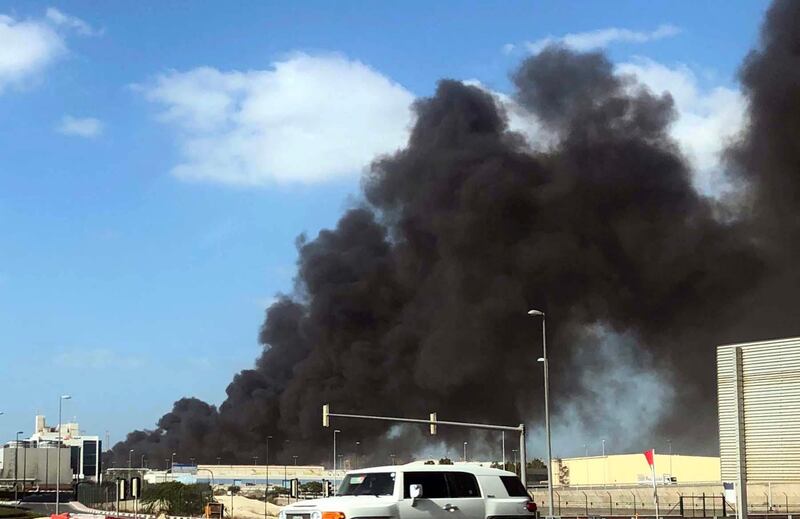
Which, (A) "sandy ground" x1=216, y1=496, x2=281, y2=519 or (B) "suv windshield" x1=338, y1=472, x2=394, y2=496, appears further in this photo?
(A) "sandy ground" x1=216, y1=496, x2=281, y2=519

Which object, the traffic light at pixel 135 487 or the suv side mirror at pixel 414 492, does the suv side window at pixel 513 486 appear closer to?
the suv side mirror at pixel 414 492

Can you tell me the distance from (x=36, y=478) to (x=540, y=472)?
234 feet

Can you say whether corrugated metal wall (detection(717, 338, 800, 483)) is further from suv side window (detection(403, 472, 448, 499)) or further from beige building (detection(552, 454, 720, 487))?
beige building (detection(552, 454, 720, 487))

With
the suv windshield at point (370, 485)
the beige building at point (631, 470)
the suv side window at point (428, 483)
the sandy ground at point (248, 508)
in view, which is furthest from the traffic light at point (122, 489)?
the beige building at point (631, 470)

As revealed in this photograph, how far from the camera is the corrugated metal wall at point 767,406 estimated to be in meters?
39.8

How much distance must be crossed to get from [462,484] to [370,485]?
75.9 inches

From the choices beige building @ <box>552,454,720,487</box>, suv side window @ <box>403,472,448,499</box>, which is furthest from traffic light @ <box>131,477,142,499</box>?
beige building @ <box>552,454,720,487</box>

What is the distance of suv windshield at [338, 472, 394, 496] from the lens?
19.0 meters

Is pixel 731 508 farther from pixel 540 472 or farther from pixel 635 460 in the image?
pixel 540 472

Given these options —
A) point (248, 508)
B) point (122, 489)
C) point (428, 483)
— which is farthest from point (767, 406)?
point (248, 508)

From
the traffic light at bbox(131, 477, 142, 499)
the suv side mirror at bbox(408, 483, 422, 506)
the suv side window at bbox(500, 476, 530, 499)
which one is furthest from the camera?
the traffic light at bbox(131, 477, 142, 499)

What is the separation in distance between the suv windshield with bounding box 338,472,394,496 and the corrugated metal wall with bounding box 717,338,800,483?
25142 millimetres

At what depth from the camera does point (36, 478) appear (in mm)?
137375

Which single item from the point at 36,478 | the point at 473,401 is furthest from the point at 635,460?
the point at 36,478
